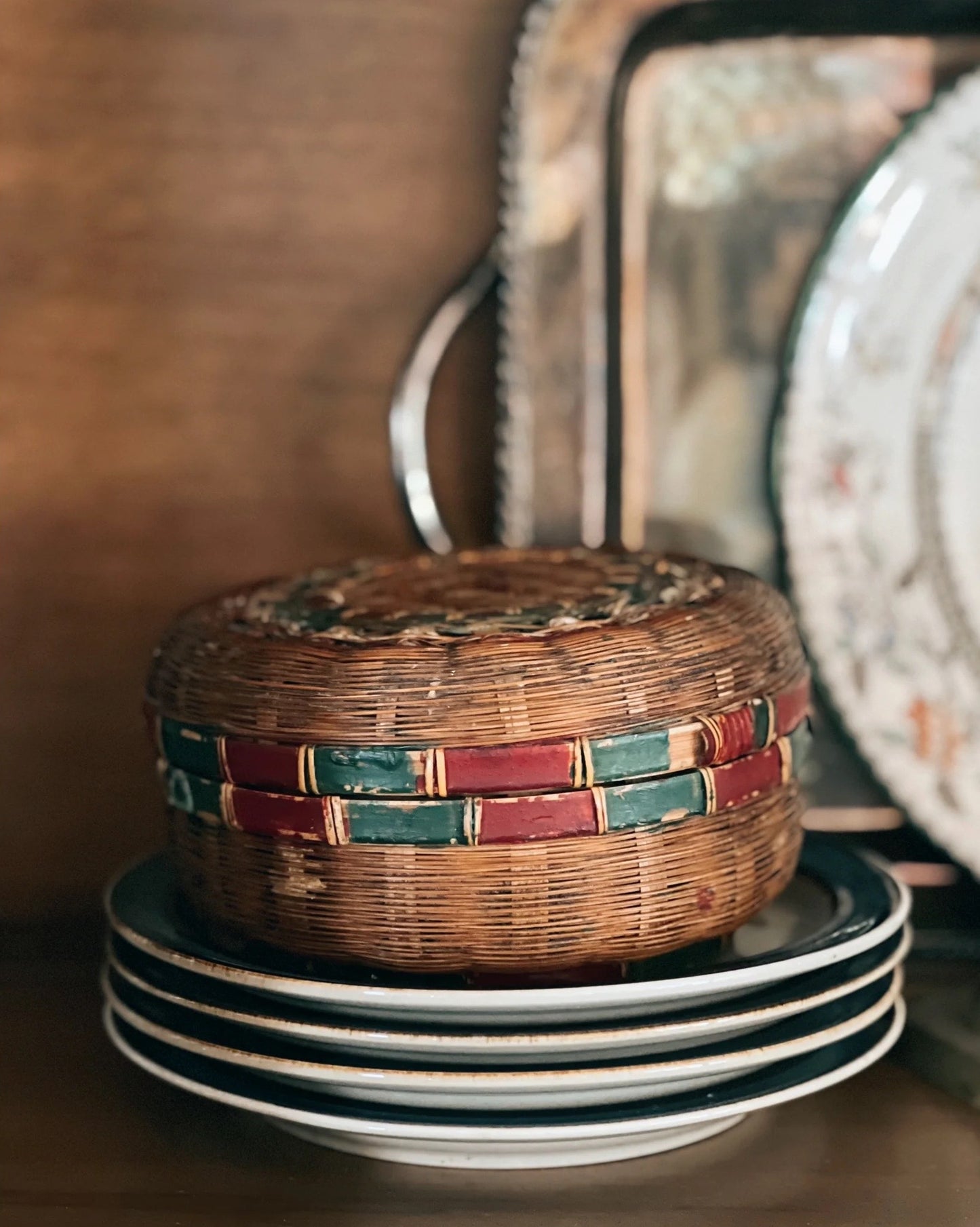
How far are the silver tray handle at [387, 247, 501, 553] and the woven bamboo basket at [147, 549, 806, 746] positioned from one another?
0.52 ft

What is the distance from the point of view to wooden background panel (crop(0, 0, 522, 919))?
65 centimetres

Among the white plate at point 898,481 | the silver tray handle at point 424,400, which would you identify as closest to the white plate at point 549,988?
the white plate at point 898,481

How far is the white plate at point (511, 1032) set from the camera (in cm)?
40

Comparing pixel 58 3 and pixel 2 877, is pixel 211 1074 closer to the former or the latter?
pixel 2 877

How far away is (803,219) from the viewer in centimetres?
63

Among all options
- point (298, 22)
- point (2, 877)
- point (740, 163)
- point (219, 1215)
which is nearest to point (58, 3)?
point (298, 22)

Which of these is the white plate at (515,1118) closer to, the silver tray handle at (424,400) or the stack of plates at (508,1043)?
the stack of plates at (508,1043)

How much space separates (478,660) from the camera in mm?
405

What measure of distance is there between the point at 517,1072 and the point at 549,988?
3cm

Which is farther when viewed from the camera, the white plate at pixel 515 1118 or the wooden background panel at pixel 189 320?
the wooden background panel at pixel 189 320

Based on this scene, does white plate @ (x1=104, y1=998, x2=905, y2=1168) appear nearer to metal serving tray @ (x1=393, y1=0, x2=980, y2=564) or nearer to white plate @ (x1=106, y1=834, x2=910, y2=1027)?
white plate @ (x1=106, y1=834, x2=910, y2=1027)

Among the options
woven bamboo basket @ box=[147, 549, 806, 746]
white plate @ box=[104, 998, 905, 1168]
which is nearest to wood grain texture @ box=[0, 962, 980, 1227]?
white plate @ box=[104, 998, 905, 1168]

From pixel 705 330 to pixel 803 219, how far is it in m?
0.08

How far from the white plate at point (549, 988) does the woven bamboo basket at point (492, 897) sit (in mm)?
12
